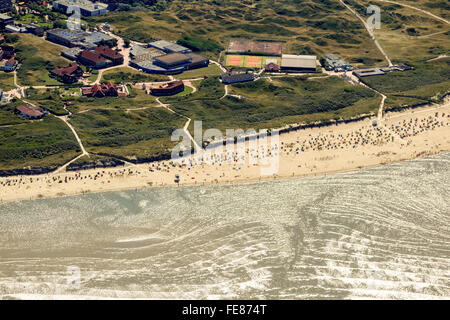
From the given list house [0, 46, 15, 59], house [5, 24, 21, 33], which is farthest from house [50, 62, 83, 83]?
house [5, 24, 21, 33]

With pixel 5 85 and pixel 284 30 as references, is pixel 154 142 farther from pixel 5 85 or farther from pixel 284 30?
pixel 284 30

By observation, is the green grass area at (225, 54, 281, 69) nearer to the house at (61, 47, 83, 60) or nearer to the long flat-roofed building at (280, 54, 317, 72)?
the long flat-roofed building at (280, 54, 317, 72)

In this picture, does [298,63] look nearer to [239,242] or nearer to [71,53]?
[71,53]

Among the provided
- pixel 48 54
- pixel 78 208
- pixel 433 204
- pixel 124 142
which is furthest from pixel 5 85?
pixel 433 204

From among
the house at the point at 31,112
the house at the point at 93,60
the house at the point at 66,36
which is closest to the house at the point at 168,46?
the house at the point at 93,60

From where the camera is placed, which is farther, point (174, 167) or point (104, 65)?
point (104, 65)

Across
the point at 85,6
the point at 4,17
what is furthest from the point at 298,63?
the point at 4,17
